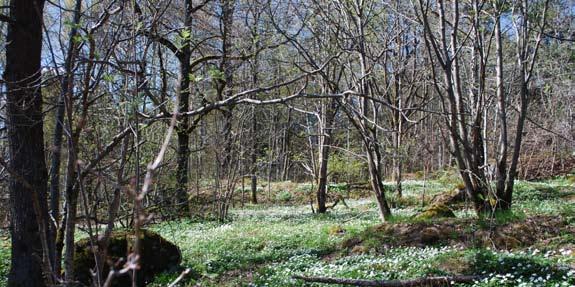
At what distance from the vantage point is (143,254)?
357 inches

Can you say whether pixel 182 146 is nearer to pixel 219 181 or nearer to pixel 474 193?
pixel 219 181

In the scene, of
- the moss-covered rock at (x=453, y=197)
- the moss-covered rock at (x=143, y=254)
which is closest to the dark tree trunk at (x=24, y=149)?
the moss-covered rock at (x=143, y=254)

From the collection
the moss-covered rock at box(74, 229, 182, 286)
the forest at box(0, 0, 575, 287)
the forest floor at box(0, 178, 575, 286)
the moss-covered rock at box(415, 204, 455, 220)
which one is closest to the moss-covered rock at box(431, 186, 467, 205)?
the forest at box(0, 0, 575, 287)

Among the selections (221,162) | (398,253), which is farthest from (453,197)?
(398,253)

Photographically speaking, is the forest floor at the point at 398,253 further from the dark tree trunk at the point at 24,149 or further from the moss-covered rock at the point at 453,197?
the moss-covered rock at the point at 453,197

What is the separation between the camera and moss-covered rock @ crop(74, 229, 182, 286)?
8.62 m

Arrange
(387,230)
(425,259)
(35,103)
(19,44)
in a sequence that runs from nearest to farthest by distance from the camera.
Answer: (35,103) → (19,44) → (425,259) → (387,230)

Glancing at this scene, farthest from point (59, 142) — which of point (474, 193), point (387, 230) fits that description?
point (474, 193)

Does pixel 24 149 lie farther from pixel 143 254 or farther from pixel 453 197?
pixel 453 197

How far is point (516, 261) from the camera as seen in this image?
21.6 feet

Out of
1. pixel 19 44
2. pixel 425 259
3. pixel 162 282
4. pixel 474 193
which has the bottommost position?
pixel 162 282

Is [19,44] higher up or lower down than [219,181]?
higher up

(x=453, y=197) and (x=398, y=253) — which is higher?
(x=453, y=197)

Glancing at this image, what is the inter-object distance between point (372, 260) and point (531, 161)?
25.0 m
